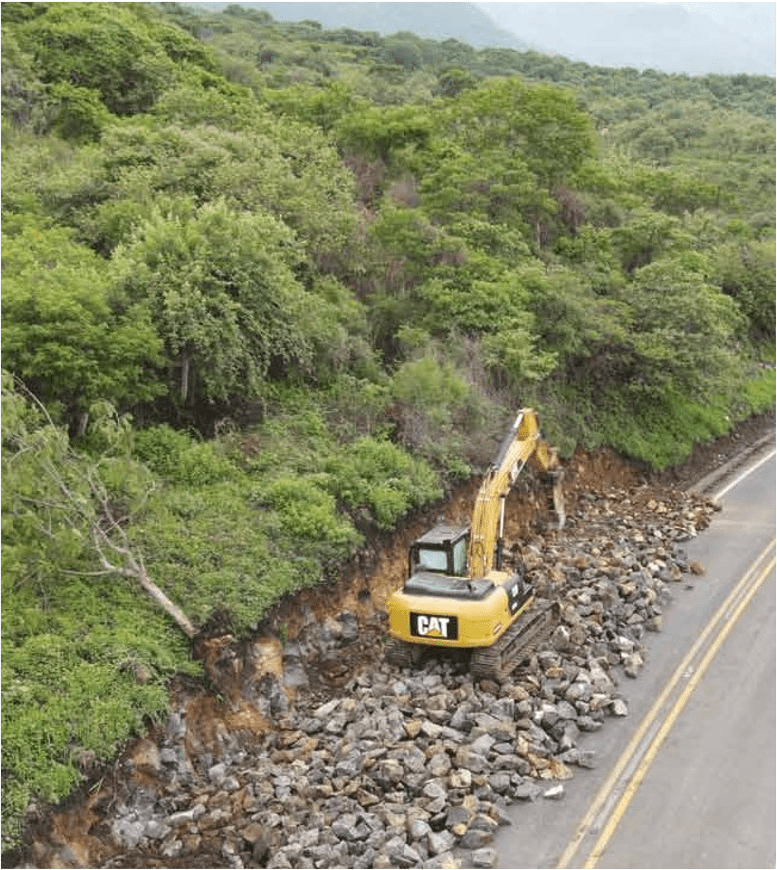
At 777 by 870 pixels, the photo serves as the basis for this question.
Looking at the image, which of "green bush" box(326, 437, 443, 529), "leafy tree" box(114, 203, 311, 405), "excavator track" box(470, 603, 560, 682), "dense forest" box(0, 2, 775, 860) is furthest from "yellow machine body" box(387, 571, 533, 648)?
"leafy tree" box(114, 203, 311, 405)

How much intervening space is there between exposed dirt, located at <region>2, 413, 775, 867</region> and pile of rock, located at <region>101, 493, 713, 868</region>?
202 mm

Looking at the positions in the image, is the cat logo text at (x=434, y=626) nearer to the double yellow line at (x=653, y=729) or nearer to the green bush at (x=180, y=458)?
the double yellow line at (x=653, y=729)

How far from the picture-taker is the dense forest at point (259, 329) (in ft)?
44.6

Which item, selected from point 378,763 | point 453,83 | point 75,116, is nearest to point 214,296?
point 378,763

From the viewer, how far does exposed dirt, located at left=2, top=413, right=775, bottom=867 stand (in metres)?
11.2

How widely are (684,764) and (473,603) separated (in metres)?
3.94

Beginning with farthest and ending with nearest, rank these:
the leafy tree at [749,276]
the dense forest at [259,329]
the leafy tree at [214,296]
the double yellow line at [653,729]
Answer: the leafy tree at [749,276], the leafy tree at [214,296], the dense forest at [259,329], the double yellow line at [653,729]

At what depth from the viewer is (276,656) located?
15.3 meters

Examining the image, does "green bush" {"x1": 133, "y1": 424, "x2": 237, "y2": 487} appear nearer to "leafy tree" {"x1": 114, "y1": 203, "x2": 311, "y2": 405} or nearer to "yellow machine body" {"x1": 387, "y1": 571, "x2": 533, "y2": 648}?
"leafy tree" {"x1": 114, "y1": 203, "x2": 311, "y2": 405}

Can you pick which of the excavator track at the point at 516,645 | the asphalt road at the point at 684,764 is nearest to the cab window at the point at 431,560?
the excavator track at the point at 516,645

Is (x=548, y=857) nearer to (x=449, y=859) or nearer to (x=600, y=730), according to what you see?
(x=449, y=859)

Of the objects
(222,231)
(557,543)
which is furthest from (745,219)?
(222,231)

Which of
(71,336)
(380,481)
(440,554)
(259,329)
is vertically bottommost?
(440,554)

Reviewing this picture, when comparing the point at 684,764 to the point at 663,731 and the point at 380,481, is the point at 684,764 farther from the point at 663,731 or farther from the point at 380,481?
the point at 380,481
